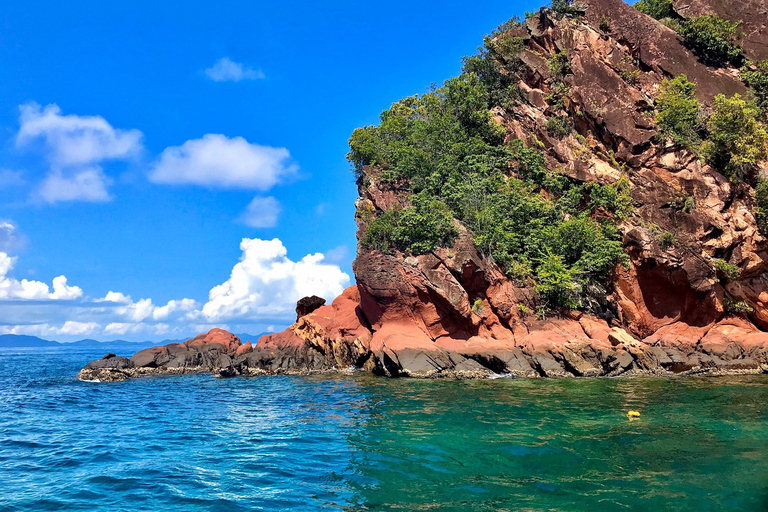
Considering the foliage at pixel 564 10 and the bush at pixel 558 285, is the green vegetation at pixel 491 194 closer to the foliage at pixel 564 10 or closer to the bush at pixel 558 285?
the bush at pixel 558 285

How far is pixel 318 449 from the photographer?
13.2 metres

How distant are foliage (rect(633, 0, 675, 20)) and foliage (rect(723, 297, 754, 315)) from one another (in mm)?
30860

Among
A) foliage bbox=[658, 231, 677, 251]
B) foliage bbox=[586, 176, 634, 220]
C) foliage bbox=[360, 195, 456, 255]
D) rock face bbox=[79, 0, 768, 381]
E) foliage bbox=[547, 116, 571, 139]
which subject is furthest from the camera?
foliage bbox=[547, 116, 571, 139]

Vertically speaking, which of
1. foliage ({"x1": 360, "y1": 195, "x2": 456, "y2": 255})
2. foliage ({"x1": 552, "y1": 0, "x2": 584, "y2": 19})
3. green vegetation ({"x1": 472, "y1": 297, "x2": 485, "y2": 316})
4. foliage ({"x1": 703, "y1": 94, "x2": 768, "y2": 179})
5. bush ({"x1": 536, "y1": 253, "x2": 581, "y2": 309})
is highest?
foliage ({"x1": 552, "y1": 0, "x2": 584, "y2": 19})

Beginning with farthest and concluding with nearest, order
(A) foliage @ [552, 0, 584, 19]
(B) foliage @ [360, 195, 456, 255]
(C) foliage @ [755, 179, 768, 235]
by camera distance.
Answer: (A) foliage @ [552, 0, 584, 19] < (C) foliage @ [755, 179, 768, 235] < (B) foliage @ [360, 195, 456, 255]

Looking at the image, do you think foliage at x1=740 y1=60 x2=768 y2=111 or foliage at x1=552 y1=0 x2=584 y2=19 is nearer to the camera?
foliage at x1=740 y1=60 x2=768 y2=111

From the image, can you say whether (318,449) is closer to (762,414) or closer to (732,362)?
(762,414)

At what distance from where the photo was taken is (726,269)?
30.9 metres

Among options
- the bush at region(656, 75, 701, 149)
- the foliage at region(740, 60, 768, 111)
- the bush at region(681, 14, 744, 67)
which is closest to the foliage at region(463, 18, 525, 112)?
the bush at region(656, 75, 701, 149)

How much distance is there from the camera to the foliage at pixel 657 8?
46.1 meters

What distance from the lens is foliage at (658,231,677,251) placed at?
3130 centimetres

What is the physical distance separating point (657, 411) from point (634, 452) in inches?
233

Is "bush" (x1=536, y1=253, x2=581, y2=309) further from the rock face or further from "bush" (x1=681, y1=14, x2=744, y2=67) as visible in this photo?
"bush" (x1=681, y1=14, x2=744, y2=67)

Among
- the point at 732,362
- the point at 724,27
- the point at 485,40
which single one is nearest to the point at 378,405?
the point at 732,362
